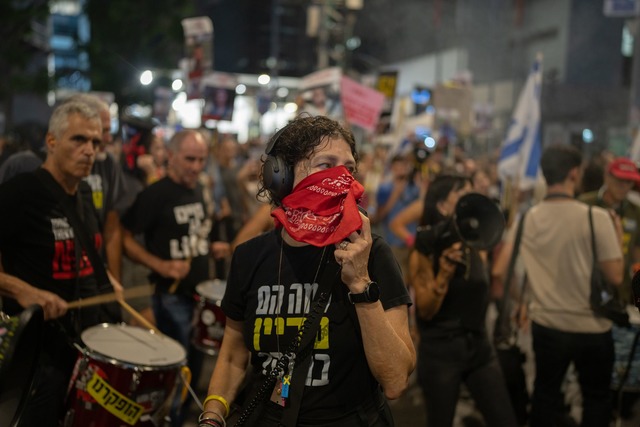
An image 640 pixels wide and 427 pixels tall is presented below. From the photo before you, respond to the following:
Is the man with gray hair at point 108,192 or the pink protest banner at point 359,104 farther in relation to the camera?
the pink protest banner at point 359,104

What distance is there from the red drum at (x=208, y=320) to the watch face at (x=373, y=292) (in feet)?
10.6

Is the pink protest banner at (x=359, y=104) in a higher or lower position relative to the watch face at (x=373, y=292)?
higher

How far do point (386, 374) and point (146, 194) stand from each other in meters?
3.72

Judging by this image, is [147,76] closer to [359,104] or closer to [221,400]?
[359,104]

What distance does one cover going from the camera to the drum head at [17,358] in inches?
118

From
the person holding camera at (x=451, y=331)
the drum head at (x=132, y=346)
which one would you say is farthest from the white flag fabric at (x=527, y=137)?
the drum head at (x=132, y=346)

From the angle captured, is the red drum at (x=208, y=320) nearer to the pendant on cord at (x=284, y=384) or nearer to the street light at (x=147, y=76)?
the pendant on cord at (x=284, y=384)

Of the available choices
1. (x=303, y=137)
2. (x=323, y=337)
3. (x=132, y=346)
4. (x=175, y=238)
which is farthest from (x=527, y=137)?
(x=323, y=337)

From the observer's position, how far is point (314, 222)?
2.44 m

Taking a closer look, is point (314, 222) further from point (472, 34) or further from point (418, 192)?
point (472, 34)

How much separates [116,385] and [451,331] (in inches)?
79.2

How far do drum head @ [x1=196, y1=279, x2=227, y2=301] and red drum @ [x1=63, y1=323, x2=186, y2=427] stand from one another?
1542mm

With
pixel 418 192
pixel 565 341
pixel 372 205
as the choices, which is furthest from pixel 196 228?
pixel 372 205

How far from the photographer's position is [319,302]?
8.45ft
